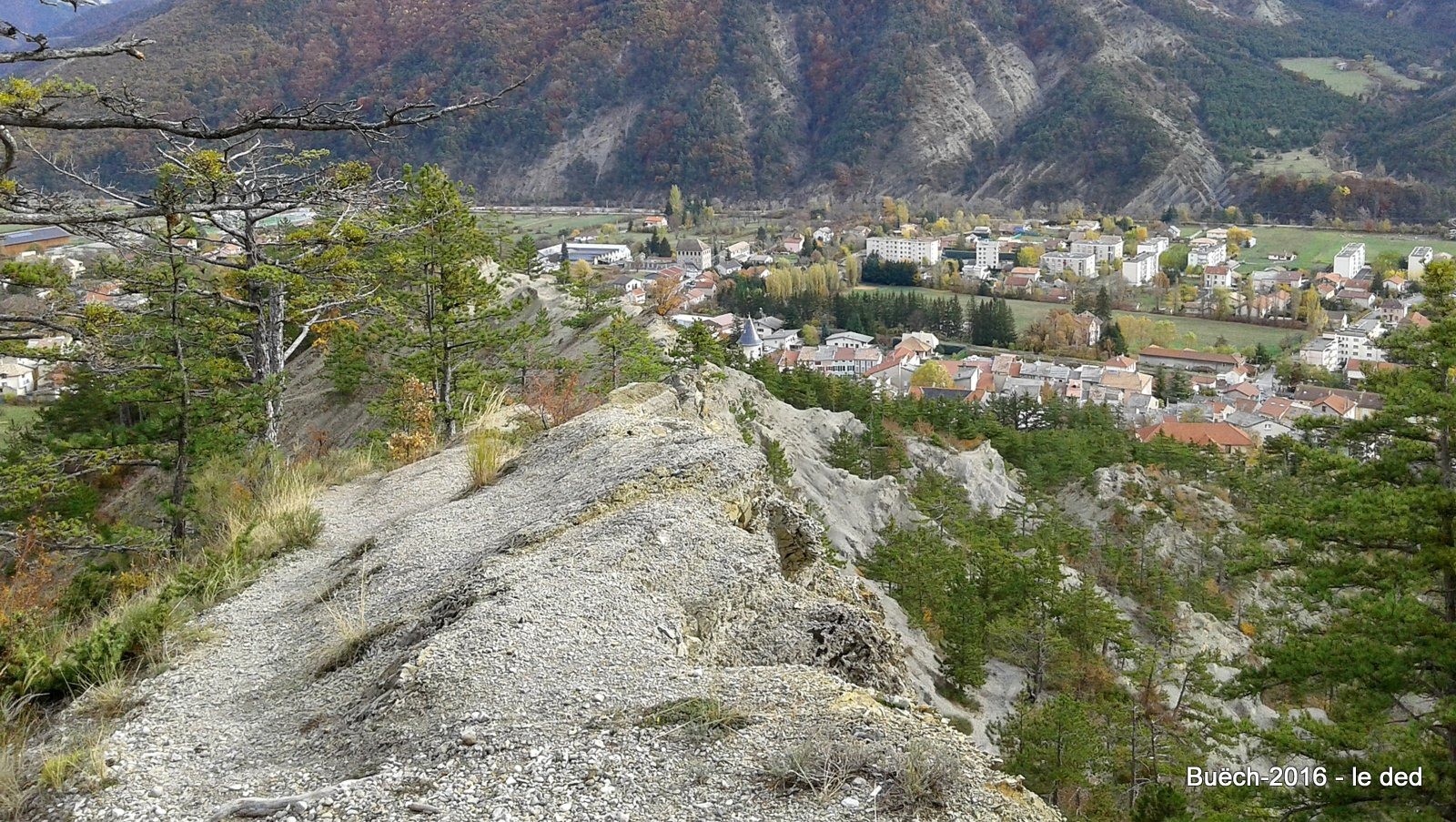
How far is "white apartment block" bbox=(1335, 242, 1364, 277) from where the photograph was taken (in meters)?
86.6

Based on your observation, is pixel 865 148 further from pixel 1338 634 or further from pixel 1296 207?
pixel 1338 634

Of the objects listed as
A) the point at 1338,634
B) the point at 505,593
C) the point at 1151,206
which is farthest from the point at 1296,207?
the point at 505,593

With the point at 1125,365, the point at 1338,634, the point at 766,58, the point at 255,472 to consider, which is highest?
the point at 766,58

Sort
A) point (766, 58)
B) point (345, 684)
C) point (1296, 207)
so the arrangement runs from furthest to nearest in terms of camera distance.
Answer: point (766, 58)
point (1296, 207)
point (345, 684)

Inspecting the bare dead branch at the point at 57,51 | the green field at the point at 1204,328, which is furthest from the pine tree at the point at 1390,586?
the green field at the point at 1204,328

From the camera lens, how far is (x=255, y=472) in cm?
1077

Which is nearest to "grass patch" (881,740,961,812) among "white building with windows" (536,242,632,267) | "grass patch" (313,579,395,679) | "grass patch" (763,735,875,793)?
"grass patch" (763,735,875,793)

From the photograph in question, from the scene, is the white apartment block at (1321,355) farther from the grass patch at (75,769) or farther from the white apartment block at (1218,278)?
the grass patch at (75,769)

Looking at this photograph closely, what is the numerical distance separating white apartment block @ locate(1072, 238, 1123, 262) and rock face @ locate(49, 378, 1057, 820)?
94.3m

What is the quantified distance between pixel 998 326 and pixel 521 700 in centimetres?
7146

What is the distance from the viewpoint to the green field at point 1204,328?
237ft

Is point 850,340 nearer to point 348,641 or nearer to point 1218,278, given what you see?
point 1218,278

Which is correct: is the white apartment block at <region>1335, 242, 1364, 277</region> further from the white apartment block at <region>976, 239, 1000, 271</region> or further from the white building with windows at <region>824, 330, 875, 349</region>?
the white building with windows at <region>824, 330, 875, 349</region>

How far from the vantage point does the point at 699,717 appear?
14.6 ft
